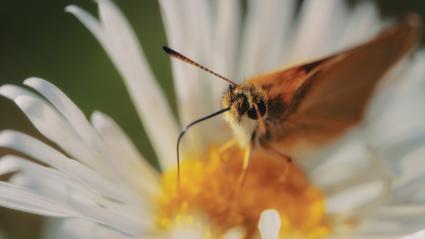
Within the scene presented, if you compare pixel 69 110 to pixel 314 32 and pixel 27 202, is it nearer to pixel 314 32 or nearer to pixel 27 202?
pixel 27 202

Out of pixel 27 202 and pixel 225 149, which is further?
pixel 225 149

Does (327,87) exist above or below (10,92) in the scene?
above

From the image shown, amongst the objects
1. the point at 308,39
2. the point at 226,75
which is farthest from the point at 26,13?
the point at 308,39

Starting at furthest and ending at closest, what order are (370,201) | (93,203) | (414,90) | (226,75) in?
(414,90), (226,75), (370,201), (93,203)

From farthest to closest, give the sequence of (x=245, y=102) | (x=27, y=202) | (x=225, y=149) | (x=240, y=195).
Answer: (x=225, y=149), (x=240, y=195), (x=245, y=102), (x=27, y=202)

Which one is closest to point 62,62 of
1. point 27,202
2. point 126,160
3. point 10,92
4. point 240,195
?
point 126,160

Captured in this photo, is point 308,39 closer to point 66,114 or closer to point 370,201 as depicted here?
point 370,201
